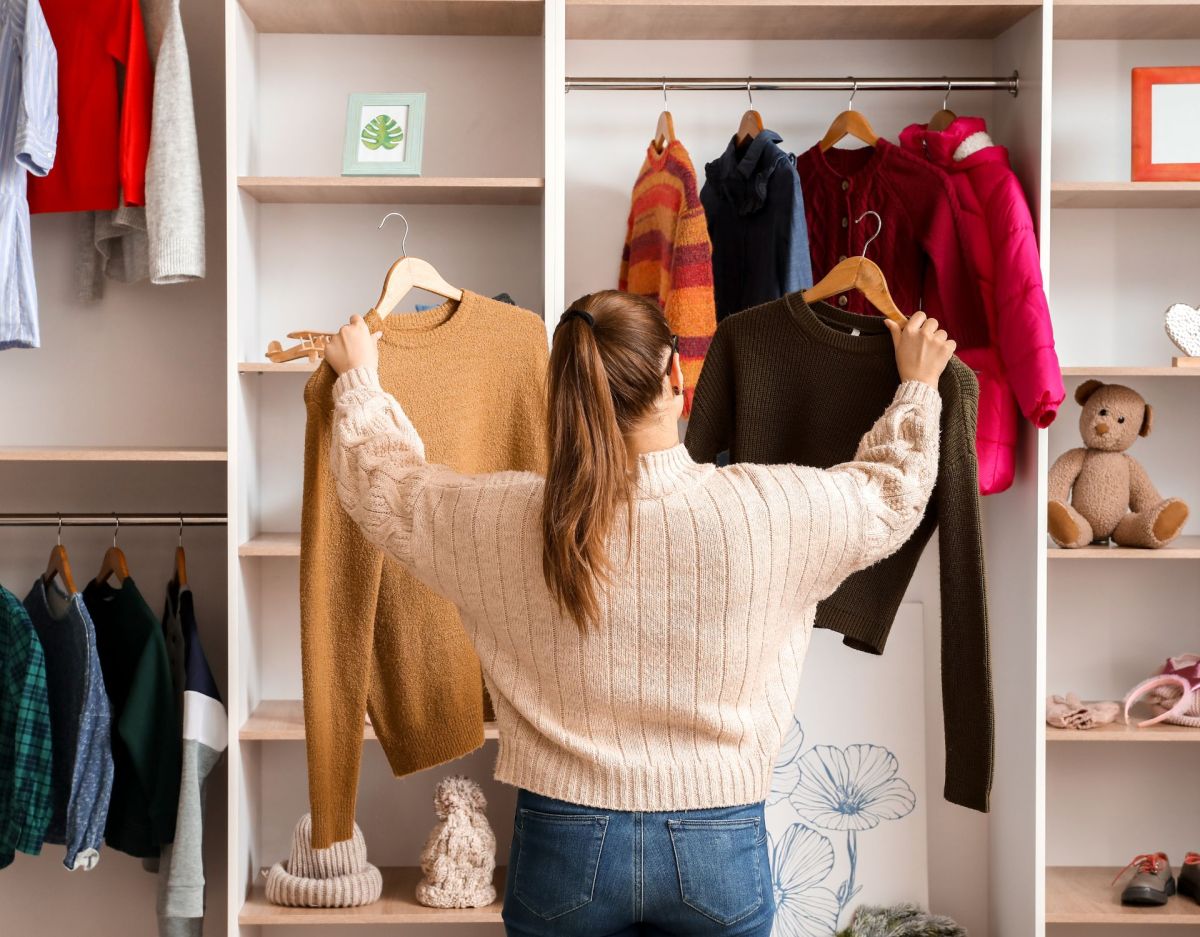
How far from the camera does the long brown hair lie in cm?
123

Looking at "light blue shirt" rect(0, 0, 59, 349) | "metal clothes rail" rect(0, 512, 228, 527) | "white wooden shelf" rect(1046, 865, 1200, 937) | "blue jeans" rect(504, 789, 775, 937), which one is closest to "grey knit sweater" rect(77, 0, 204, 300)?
"light blue shirt" rect(0, 0, 59, 349)

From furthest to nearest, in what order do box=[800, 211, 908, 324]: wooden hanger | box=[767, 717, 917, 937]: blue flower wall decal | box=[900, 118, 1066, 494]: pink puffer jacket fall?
box=[767, 717, 917, 937]: blue flower wall decal → box=[900, 118, 1066, 494]: pink puffer jacket → box=[800, 211, 908, 324]: wooden hanger

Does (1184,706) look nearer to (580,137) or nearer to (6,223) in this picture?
(580,137)

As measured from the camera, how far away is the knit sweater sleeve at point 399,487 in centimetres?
134

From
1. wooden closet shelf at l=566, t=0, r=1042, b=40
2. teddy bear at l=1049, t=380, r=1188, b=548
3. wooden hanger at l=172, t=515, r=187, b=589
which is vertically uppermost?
wooden closet shelf at l=566, t=0, r=1042, b=40

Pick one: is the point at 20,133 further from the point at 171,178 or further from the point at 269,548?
the point at 269,548

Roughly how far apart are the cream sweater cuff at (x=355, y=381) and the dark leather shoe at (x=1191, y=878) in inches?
83.4

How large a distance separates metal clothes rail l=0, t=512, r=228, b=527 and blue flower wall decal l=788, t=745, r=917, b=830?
4.76 feet

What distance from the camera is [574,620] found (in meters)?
1.30

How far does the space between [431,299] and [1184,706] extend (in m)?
1.92

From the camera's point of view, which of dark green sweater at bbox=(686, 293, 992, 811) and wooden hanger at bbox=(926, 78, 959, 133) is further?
wooden hanger at bbox=(926, 78, 959, 133)

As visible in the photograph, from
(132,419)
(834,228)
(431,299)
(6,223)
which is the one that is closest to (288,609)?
(132,419)

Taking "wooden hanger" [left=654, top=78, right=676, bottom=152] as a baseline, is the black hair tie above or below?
below

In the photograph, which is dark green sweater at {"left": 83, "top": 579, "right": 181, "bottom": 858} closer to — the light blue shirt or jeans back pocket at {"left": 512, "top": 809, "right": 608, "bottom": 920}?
the light blue shirt
